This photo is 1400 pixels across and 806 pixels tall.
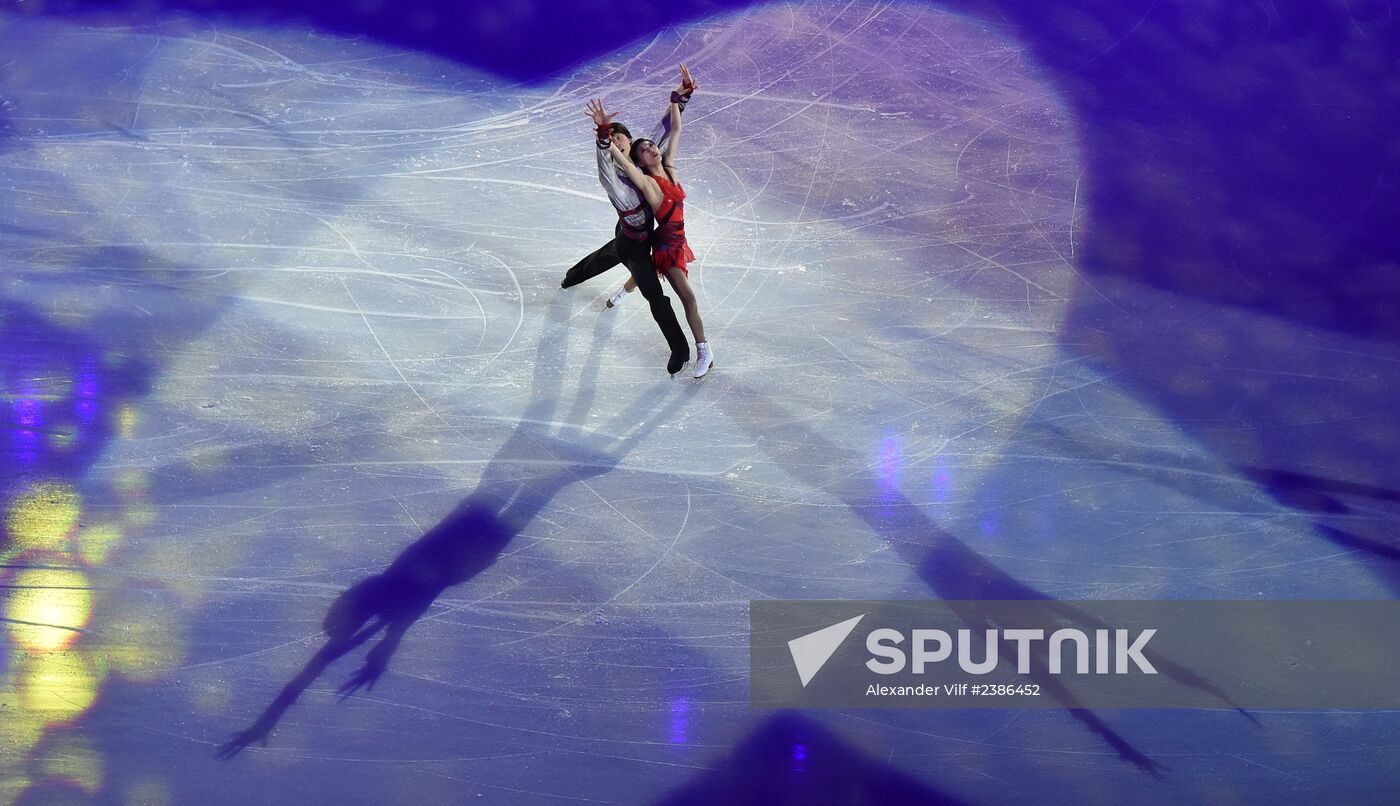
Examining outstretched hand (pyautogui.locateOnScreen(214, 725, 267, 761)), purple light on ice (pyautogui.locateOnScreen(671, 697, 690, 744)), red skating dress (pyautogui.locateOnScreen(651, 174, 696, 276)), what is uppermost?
red skating dress (pyautogui.locateOnScreen(651, 174, 696, 276))

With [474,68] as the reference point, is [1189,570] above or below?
below

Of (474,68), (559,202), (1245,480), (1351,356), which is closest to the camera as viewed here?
(1245,480)

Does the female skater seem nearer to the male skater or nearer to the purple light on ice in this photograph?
the male skater

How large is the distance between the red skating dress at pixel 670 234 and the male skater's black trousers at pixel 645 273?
6 centimetres

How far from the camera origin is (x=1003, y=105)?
22.8 feet

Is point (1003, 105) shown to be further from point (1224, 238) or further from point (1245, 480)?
point (1245, 480)

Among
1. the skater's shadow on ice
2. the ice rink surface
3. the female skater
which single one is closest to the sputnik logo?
the ice rink surface

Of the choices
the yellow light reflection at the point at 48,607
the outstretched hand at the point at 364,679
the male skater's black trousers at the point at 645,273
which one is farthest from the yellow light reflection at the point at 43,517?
the male skater's black trousers at the point at 645,273

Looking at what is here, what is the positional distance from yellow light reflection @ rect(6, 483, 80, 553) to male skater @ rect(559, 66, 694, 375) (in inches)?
110

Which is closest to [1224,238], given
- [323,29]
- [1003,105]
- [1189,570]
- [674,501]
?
[1003,105]

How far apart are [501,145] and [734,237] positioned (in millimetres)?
1568

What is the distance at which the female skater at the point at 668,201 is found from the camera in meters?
5.36

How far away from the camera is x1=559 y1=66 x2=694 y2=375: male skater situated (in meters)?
5.36

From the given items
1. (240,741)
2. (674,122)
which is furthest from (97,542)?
(674,122)
